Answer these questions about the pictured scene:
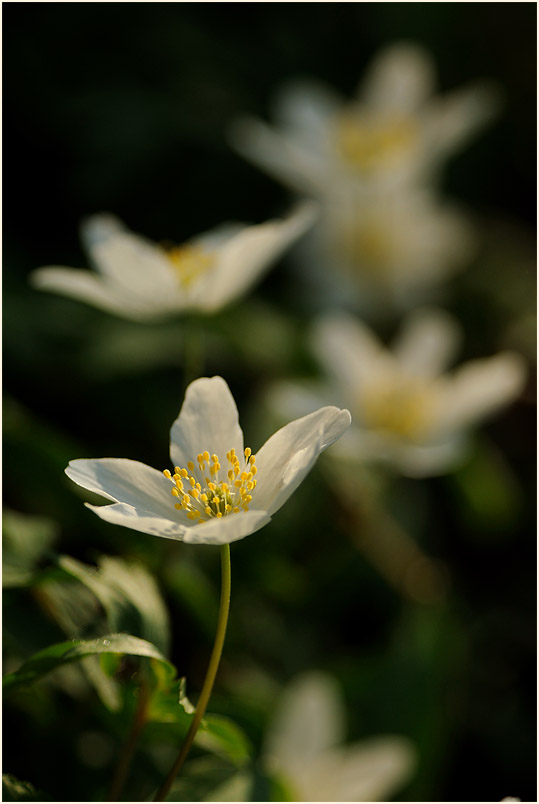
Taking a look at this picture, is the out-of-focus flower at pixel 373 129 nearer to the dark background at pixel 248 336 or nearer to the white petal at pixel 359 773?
the dark background at pixel 248 336

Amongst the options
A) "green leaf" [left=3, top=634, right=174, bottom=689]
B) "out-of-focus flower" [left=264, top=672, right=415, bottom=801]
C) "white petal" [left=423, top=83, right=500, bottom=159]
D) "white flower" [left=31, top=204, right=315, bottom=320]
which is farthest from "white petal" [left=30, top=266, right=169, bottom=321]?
"white petal" [left=423, top=83, right=500, bottom=159]

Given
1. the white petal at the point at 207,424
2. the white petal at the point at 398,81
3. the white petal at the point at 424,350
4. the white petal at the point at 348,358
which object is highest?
the white petal at the point at 398,81

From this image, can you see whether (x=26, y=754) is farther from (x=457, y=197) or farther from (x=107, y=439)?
(x=457, y=197)

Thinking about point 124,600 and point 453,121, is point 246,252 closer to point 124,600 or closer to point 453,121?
point 124,600

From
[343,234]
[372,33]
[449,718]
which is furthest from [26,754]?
[372,33]

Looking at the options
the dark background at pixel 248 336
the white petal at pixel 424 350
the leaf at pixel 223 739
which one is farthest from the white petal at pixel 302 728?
the white petal at pixel 424 350
